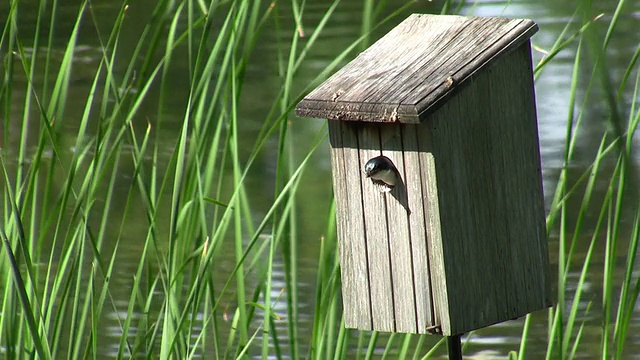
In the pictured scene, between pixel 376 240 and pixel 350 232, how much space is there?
4 cm

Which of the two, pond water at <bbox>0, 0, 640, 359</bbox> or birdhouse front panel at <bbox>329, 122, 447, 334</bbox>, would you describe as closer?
birdhouse front panel at <bbox>329, 122, 447, 334</bbox>

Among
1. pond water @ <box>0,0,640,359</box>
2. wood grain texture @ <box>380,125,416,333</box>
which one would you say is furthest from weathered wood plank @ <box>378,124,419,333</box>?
pond water @ <box>0,0,640,359</box>

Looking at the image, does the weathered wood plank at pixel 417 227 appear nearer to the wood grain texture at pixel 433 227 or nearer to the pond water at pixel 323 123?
the wood grain texture at pixel 433 227

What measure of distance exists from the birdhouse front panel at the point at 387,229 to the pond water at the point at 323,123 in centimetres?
73

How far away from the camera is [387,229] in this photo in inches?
49.1

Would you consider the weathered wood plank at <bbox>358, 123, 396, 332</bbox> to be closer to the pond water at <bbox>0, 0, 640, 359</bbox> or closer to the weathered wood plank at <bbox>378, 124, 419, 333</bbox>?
the weathered wood plank at <bbox>378, 124, 419, 333</bbox>

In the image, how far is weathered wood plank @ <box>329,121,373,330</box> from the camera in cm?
128

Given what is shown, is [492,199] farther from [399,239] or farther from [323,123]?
[323,123]

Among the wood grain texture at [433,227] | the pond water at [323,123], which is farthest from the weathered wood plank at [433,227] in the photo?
the pond water at [323,123]

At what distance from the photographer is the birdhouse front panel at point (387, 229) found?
1206mm

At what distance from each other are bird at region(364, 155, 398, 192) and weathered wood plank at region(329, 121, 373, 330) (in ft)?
0.15

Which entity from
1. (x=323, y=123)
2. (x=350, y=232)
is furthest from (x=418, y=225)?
(x=323, y=123)

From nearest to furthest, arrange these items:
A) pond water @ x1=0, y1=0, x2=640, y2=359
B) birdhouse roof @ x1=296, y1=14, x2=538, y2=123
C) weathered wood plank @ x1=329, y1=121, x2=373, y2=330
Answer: birdhouse roof @ x1=296, y1=14, x2=538, y2=123 < weathered wood plank @ x1=329, y1=121, x2=373, y2=330 < pond water @ x1=0, y1=0, x2=640, y2=359

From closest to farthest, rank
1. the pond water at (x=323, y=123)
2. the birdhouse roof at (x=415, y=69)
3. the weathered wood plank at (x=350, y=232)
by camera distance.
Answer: the birdhouse roof at (x=415, y=69)
the weathered wood plank at (x=350, y=232)
the pond water at (x=323, y=123)
